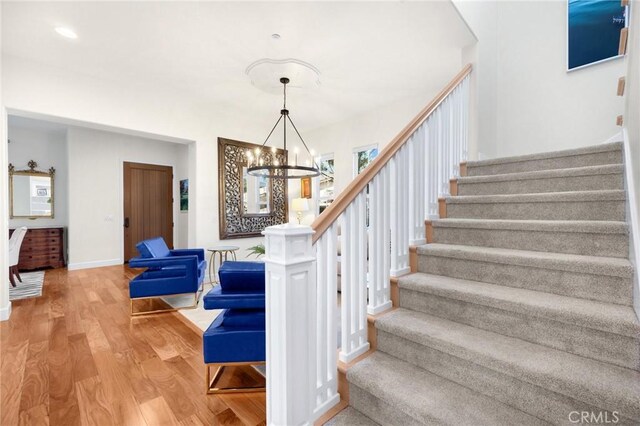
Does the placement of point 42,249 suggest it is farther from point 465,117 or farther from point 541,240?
point 541,240

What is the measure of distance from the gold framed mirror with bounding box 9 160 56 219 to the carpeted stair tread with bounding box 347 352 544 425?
24.9 feet

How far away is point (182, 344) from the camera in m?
2.60

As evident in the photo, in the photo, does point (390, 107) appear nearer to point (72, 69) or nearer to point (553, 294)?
point (553, 294)

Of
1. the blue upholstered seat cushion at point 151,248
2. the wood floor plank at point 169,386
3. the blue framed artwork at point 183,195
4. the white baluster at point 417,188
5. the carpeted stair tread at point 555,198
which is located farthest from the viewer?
the blue framed artwork at point 183,195

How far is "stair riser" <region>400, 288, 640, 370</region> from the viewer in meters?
1.12

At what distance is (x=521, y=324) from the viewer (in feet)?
4.44

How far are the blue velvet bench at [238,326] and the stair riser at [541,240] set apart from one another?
1412 millimetres

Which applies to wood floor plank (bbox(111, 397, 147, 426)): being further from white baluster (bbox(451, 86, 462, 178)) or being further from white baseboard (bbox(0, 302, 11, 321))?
white baluster (bbox(451, 86, 462, 178))

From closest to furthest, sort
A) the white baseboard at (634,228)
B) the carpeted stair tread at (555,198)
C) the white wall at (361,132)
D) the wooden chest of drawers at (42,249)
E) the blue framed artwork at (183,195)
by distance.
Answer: the white baseboard at (634,228) → the carpeted stair tread at (555,198) → the white wall at (361,132) → the wooden chest of drawers at (42,249) → the blue framed artwork at (183,195)

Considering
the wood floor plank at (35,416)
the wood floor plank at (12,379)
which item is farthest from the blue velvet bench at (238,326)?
the wood floor plank at (12,379)

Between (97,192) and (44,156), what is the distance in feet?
4.67

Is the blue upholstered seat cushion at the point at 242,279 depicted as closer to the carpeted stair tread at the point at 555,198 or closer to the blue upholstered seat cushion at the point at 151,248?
the carpeted stair tread at the point at 555,198

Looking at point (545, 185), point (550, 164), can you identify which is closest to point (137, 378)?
point (545, 185)

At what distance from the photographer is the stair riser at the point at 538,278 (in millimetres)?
1311
